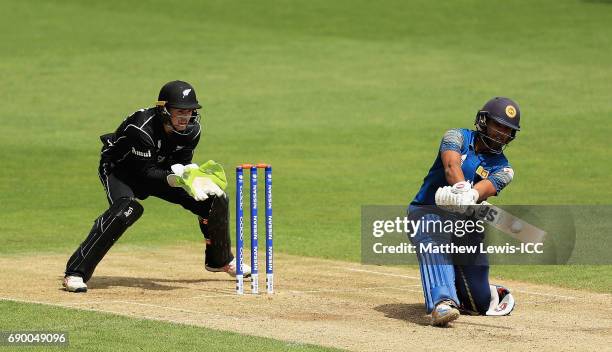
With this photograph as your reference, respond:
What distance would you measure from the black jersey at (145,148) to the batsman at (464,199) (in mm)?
2607

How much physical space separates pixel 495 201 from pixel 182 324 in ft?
31.9

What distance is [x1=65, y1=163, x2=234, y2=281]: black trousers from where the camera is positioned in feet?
41.1

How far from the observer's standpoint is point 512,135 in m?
11.5

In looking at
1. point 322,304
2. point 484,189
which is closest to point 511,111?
point 484,189

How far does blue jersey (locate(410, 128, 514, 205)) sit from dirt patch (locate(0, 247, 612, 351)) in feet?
3.77

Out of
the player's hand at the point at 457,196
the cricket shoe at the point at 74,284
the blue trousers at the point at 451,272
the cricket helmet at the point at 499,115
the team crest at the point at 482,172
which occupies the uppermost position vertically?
the cricket helmet at the point at 499,115

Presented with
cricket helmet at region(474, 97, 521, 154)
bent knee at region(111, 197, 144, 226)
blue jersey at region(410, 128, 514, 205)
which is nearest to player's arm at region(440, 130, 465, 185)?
blue jersey at region(410, 128, 514, 205)

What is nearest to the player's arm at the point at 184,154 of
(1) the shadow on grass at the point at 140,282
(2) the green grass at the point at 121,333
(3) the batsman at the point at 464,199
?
(1) the shadow on grass at the point at 140,282

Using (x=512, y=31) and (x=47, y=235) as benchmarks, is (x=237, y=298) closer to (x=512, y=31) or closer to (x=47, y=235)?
(x=47, y=235)

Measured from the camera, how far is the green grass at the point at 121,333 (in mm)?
9734

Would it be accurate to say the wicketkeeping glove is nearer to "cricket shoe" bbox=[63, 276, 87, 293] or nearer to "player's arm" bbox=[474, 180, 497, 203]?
"cricket shoe" bbox=[63, 276, 87, 293]

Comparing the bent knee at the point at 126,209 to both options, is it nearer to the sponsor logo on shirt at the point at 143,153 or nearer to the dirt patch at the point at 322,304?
the sponsor logo on shirt at the point at 143,153

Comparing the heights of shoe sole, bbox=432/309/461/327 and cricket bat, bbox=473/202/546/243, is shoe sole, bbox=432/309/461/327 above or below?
below

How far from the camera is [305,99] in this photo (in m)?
30.3
